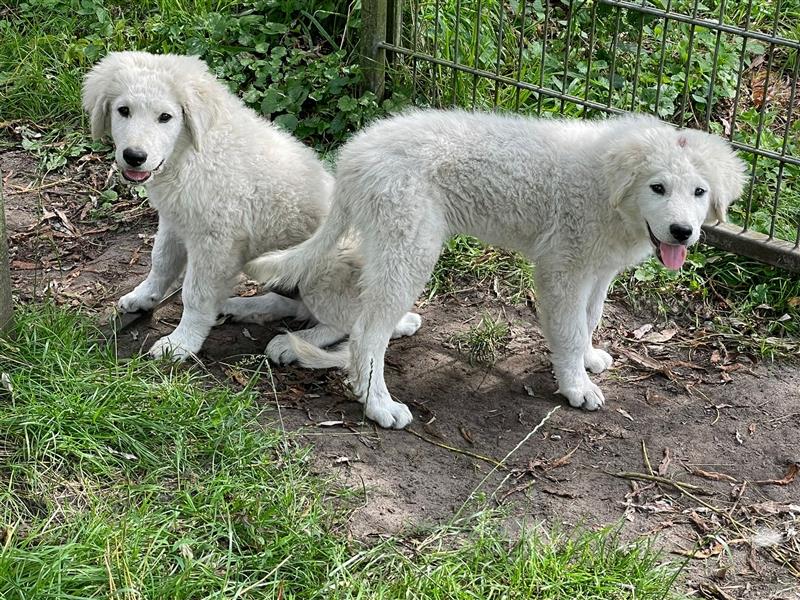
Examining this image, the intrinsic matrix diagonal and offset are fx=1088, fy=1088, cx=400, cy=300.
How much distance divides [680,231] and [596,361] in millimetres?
1045

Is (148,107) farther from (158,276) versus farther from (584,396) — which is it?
(584,396)

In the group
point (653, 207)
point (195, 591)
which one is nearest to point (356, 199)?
point (653, 207)

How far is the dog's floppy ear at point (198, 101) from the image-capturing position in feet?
15.6

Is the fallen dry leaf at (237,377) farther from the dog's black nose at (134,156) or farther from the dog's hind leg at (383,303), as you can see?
the dog's black nose at (134,156)

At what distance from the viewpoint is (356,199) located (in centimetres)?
448

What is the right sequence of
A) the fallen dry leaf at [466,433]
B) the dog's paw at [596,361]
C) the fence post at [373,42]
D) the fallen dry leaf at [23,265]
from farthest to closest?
the fence post at [373,42] < the fallen dry leaf at [23,265] < the dog's paw at [596,361] < the fallen dry leaf at [466,433]

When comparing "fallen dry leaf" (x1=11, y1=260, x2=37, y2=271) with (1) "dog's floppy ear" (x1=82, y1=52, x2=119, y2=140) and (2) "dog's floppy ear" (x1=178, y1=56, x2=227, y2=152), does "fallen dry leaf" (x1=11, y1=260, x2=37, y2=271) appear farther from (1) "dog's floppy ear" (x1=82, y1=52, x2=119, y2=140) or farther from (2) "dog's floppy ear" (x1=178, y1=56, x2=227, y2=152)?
(2) "dog's floppy ear" (x1=178, y1=56, x2=227, y2=152)

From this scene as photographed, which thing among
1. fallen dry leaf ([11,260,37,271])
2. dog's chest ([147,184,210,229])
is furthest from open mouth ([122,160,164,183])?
fallen dry leaf ([11,260,37,271])

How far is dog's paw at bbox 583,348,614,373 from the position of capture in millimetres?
5113

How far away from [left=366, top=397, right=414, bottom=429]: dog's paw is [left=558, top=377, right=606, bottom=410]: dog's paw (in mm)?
744

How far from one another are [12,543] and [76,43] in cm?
436

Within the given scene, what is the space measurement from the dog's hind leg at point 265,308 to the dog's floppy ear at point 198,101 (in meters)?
0.90

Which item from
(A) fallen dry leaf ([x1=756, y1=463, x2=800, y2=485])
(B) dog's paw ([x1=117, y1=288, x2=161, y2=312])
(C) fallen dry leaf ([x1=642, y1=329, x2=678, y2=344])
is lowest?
(C) fallen dry leaf ([x1=642, y1=329, x2=678, y2=344])

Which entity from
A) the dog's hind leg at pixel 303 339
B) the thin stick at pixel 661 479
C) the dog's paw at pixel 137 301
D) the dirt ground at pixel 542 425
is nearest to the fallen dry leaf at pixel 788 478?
the dirt ground at pixel 542 425
